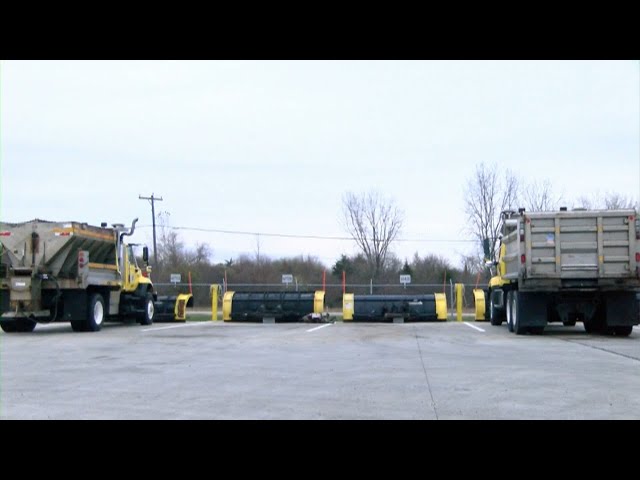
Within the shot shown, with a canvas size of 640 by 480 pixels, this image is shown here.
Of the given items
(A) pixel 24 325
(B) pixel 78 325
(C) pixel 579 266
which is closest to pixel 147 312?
(B) pixel 78 325

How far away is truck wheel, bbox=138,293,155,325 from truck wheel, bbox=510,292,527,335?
42.4 feet

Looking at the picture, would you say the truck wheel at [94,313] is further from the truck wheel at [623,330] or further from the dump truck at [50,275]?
the truck wheel at [623,330]

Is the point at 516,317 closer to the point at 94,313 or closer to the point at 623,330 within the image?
the point at 623,330

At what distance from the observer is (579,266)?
17.9 meters

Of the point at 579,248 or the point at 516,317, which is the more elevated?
the point at 579,248

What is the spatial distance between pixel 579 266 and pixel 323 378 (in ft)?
31.0

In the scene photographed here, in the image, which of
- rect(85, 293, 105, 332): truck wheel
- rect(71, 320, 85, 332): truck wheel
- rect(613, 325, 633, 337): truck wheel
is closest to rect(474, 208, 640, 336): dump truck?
rect(613, 325, 633, 337): truck wheel

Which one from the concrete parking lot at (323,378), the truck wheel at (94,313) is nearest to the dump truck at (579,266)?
the concrete parking lot at (323,378)

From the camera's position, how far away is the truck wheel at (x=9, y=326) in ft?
70.7

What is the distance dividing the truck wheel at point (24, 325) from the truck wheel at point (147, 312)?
463cm

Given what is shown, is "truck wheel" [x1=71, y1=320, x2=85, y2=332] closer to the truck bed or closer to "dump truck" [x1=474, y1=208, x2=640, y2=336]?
"dump truck" [x1=474, y1=208, x2=640, y2=336]
